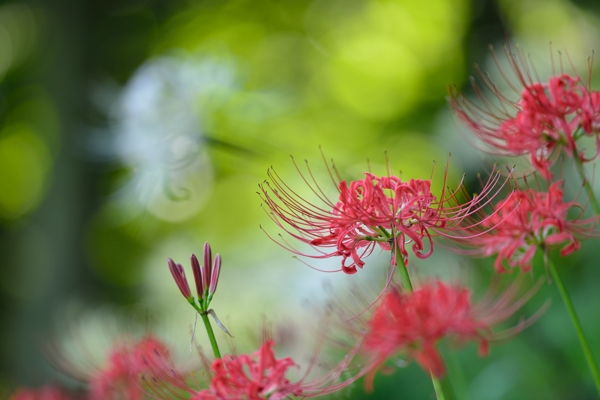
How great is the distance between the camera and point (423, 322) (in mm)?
473

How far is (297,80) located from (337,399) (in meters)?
2.10

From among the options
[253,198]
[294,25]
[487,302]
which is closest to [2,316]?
[253,198]

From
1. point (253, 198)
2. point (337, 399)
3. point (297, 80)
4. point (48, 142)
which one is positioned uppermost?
point (297, 80)

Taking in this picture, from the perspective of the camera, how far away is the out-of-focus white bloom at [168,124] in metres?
1.00

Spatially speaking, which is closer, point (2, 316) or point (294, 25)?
point (2, 316)

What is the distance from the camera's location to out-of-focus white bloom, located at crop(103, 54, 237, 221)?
100cm

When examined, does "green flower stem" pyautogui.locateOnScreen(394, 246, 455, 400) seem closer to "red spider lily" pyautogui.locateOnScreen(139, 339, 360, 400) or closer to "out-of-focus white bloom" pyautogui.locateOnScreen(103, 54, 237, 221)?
"red spider lily" pyautogui.locateOnScreen(139, 339, 360, 400)

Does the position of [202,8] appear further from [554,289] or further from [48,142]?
[554,289]

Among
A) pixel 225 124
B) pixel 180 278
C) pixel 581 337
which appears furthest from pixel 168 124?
pixel 581 337

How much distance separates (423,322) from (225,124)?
0.96m

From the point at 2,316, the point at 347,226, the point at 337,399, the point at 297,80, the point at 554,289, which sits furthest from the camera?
the point at 297,80

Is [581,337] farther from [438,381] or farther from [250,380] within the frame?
[250,380]

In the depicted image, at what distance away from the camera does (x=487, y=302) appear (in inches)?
22.2

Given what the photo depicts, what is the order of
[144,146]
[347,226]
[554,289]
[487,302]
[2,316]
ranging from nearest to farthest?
[347,226], [487,302], [144,146], [554,289], [2,316]
